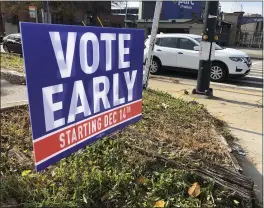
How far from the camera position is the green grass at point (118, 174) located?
2586 mm

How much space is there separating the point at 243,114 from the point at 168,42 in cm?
568

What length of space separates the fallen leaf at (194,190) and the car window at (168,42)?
8931 millimetres

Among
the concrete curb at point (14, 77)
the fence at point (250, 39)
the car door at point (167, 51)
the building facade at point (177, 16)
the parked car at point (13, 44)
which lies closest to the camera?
the concrete curb at point (14, 77)

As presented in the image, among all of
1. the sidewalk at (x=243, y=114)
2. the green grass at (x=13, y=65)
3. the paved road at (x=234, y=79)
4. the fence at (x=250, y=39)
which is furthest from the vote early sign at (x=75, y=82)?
the fence at (x=250, y=39)

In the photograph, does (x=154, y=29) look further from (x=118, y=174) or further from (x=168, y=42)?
(x=168, y=42)

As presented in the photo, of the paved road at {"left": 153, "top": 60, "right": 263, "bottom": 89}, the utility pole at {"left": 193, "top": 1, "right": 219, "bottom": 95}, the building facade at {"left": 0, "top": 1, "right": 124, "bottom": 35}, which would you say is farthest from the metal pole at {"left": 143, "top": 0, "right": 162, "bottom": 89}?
the building facade at {"left": 0, "top": 1, "right": 124, "bottom": 35}

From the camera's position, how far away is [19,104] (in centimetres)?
468

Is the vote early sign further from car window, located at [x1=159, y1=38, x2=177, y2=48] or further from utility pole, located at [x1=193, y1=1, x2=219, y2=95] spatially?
car window, located at [x1=159, y1=38, x2=177, y2=48]

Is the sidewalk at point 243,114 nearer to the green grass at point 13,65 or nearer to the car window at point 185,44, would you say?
the car window at point 185,44

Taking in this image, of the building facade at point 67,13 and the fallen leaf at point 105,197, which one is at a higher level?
the building facade at point 67,13

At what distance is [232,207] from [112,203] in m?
1.04

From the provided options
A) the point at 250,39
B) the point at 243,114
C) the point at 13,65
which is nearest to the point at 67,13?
the point at 250,39

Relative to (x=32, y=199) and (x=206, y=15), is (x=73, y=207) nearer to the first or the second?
(x=32, y=199)

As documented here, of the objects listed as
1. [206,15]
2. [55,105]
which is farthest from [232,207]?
[206,15]
